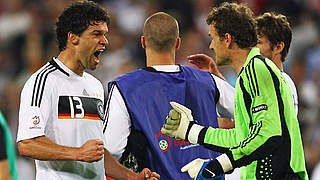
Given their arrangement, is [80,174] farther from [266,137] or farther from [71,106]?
[266,137]

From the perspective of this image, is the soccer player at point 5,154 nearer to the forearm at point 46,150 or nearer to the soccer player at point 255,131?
the forearm at point 46,150

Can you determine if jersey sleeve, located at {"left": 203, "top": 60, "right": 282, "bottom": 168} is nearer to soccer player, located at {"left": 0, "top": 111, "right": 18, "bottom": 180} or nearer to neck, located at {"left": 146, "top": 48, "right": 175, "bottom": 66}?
neck, located at {"left": 146, "top": 48, "right": 175, "bottom": 66}

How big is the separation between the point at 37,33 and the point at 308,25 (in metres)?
4.49

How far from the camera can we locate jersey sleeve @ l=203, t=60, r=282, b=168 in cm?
460

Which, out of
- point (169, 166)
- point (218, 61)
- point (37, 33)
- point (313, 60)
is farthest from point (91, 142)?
point (37, 33)

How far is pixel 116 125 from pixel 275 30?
5.52 ft

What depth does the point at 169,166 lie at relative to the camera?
5.39 m

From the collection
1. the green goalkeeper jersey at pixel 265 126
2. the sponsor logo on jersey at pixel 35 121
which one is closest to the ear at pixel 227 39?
the green goalkeeper jersey at pixel 265 126

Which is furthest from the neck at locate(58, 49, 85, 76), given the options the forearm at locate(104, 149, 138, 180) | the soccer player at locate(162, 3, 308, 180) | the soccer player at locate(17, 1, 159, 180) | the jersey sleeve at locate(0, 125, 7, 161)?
the soccer player at locate(162, 3, 308, 180)

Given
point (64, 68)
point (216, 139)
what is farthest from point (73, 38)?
point (216, 139)

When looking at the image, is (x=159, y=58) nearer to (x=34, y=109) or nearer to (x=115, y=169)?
(x=115, y=169)

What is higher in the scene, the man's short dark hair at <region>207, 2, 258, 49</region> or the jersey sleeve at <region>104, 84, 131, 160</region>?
the man's short dark hair at <region>207, 2, 258, 49</region>

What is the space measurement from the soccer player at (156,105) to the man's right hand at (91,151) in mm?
543

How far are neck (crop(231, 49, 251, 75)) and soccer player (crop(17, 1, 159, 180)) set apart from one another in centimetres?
97
